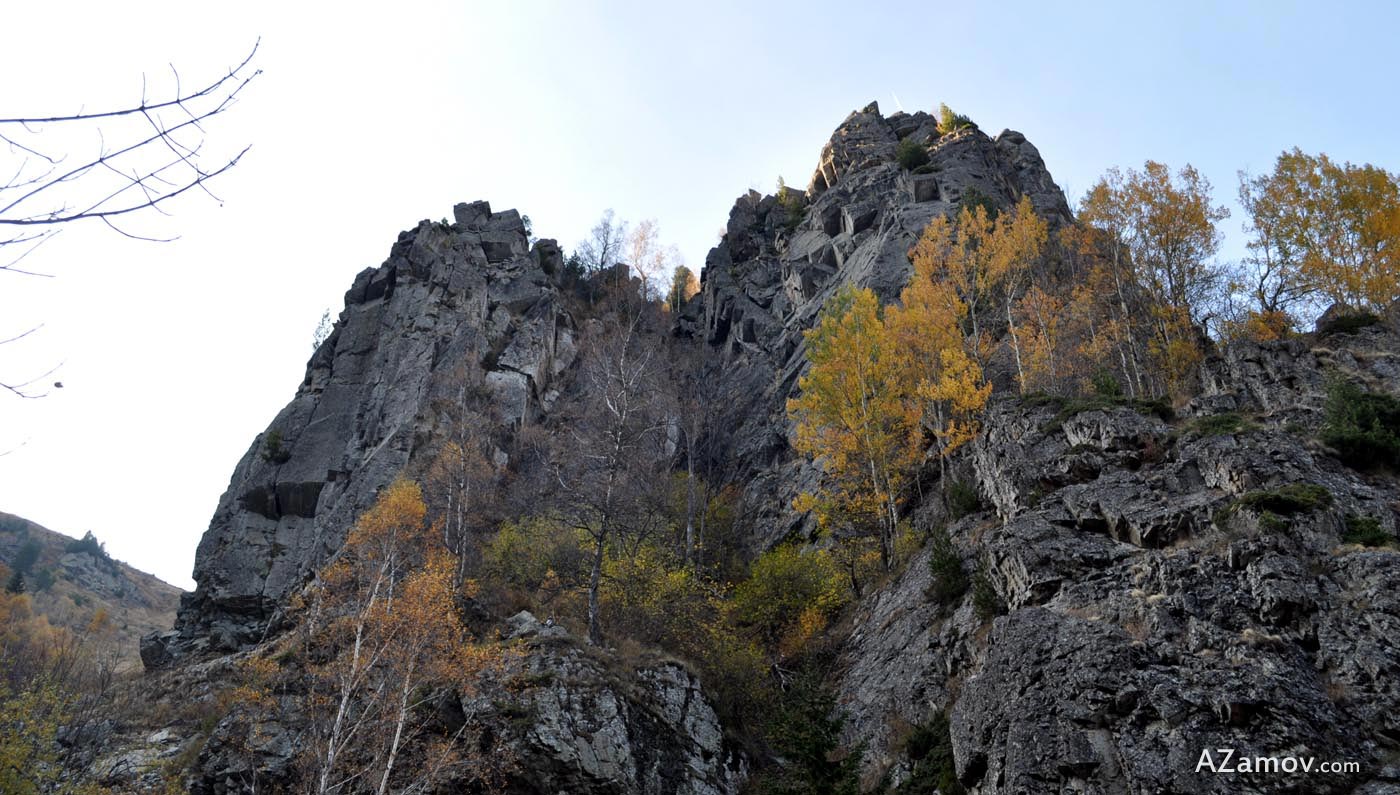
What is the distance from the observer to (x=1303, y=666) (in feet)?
31.5

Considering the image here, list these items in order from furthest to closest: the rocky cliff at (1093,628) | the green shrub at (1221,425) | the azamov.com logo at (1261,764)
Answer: the green shrub at (1221,425) → the rocky cliff at (1093,628) → the azamov.com logo at (1261,764)

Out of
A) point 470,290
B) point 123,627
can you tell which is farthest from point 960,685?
Answer: point 123,627

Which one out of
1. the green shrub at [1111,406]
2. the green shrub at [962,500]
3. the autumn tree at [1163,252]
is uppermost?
the autumn tree at [1163,252]

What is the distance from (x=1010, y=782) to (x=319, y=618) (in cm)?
1704

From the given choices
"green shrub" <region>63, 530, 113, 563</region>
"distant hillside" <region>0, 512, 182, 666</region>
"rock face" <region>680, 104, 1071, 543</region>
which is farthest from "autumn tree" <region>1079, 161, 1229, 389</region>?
"green shrub" <region>63, 530, 113, 563</region>

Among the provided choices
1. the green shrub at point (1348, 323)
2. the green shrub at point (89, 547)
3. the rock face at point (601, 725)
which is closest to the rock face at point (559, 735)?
the rock face at point (601, 725)

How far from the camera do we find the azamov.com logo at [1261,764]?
8.40 metres

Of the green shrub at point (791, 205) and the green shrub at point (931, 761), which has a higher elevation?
the green shrub at point (791, 205)

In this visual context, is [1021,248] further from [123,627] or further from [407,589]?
[123,627]

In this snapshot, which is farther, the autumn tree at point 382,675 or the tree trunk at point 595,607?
the tree trunk at point 595,607

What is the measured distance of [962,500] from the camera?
1950 cm

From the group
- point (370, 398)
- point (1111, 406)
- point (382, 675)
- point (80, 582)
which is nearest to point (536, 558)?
point (382, 675)

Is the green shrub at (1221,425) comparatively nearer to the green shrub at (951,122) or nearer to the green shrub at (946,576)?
the green shrub at (946,576)

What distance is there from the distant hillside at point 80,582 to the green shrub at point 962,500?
71.9m
